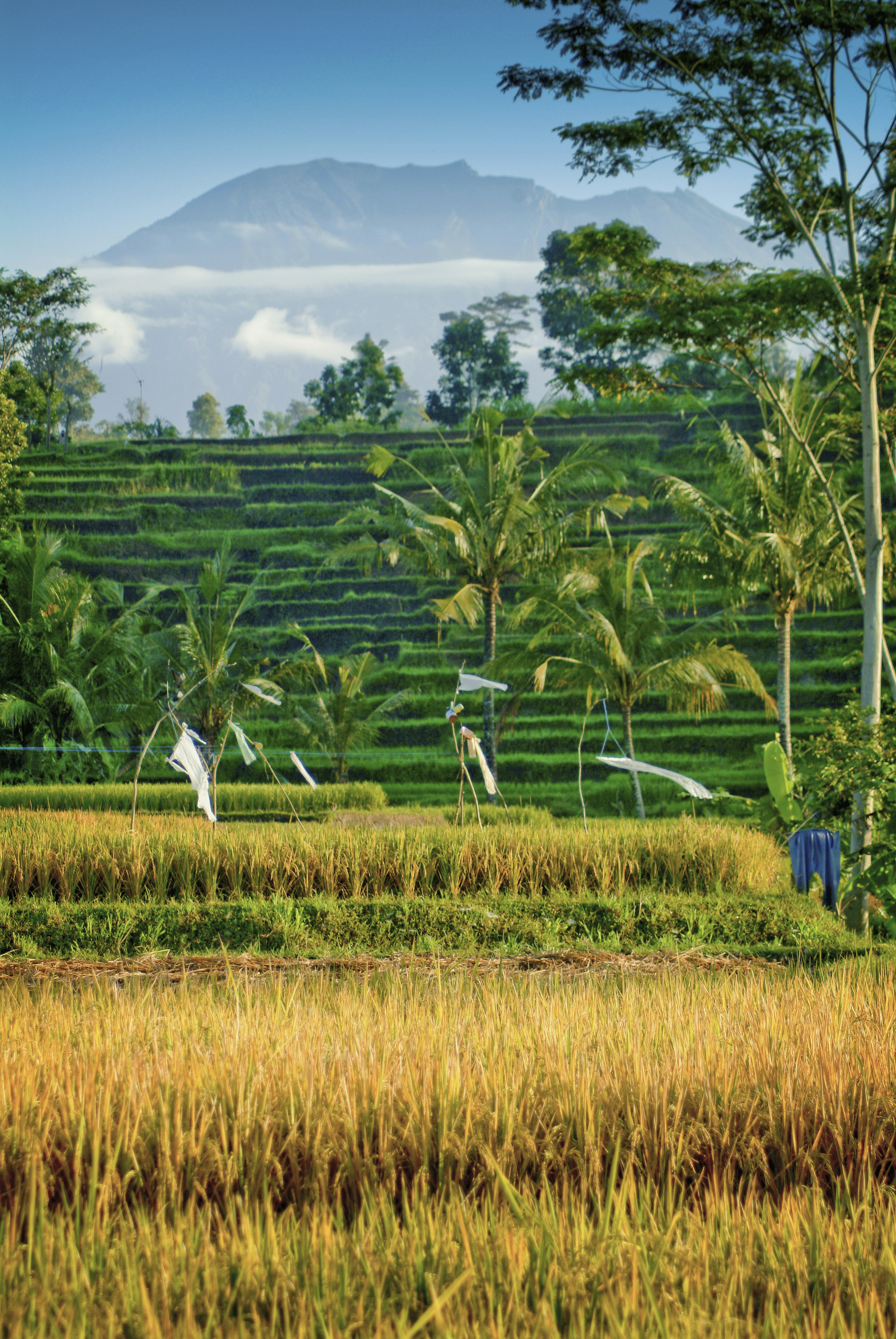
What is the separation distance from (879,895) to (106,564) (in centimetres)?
1878

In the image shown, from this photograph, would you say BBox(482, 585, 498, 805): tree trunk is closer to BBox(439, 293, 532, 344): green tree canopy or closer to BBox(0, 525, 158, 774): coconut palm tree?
BBox(0, 525, 158, 774): coconut palm tree

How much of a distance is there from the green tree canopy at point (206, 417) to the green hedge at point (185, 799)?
57.6 m

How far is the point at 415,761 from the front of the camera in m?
15.7

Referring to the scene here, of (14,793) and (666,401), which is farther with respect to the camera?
(666,401)

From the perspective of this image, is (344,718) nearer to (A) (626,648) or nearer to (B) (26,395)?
(A) (626,648)

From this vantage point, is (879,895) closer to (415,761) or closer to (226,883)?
(226,883)

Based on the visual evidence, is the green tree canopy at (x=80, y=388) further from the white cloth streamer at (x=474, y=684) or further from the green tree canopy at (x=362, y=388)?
the white cloth streamer at (x=474, y=684)

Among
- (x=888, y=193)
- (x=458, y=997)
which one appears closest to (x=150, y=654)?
(x=888, y=193)

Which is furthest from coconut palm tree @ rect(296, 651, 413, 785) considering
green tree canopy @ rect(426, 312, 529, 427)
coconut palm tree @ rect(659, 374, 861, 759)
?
green tree canopy @ rect(426, 312, 529, 427)

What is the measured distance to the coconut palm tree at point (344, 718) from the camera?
14.5 m

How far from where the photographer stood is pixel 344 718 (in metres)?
14.4

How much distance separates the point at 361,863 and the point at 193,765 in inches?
60.0

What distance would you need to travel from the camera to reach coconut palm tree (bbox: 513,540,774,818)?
1198 centimetres

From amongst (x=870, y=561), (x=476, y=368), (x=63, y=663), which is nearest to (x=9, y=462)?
(x=63, y=663)
